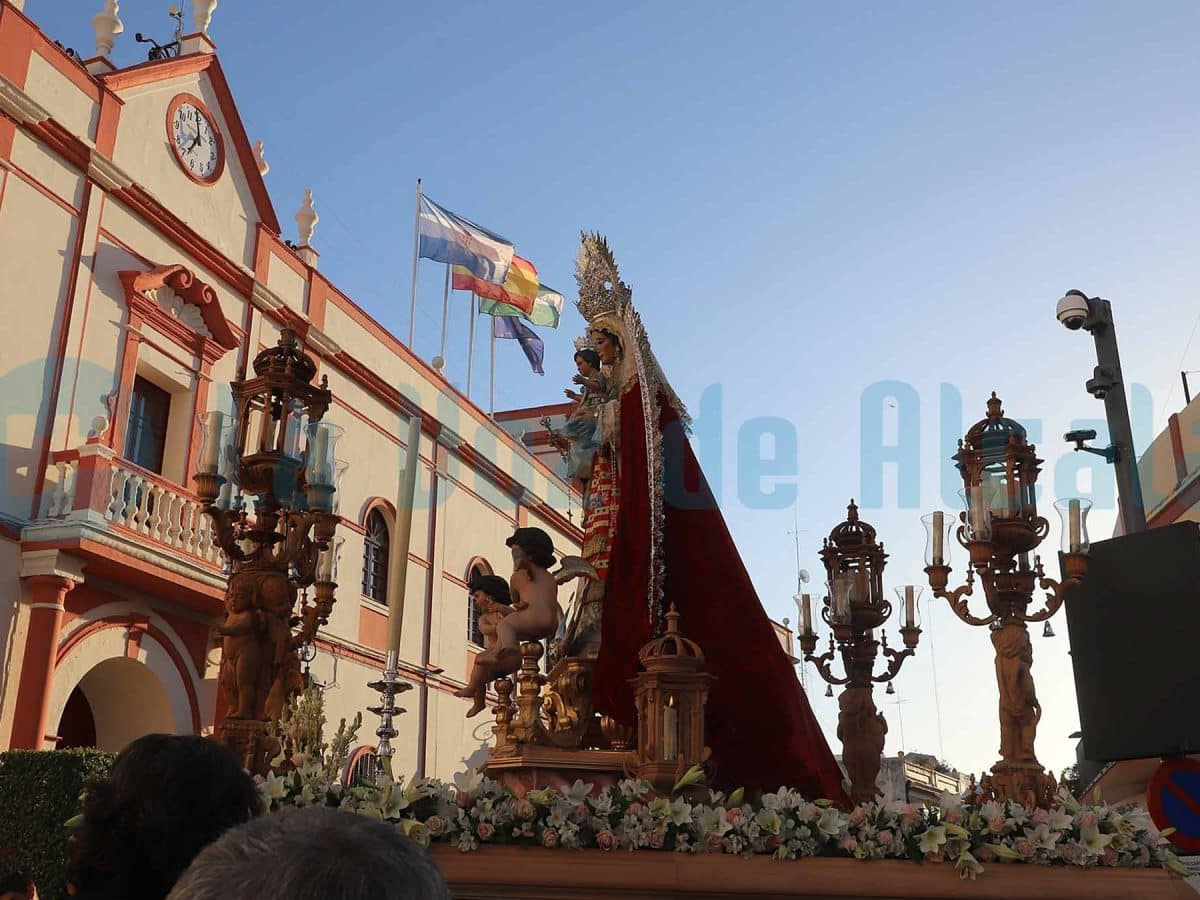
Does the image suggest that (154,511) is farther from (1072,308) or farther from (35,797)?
(1072,308)

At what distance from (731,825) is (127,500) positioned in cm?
922

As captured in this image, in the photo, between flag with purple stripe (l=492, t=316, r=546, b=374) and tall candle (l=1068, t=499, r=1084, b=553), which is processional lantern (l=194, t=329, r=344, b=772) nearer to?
tall candle (l=1068, t=499, r=1084, b=553)

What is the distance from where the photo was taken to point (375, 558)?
1658cm

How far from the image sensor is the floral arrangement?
400 centimetres

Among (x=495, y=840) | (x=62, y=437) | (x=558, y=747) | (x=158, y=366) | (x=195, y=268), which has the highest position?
(x=195, y=268)

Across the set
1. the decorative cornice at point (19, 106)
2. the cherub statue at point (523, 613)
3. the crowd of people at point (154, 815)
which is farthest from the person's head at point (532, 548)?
the decorative cornice at point (19, 106)

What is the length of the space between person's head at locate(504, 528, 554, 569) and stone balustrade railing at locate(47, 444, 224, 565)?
220 inches

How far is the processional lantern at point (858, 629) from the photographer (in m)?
8.24

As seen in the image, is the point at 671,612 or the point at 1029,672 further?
the point at 1029,672

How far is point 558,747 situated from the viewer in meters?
5.21

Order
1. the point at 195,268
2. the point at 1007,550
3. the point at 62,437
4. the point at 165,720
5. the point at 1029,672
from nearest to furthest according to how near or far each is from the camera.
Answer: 1. the point at 1029,672
2. the point at 1007,550
3. the point at 62,437
4. the point at 165,720
5. the point at 195,268

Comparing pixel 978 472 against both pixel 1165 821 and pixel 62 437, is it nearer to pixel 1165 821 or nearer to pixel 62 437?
pixel 1165 821

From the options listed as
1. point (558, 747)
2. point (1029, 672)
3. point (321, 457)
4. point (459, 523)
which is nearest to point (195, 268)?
point (459, 523)

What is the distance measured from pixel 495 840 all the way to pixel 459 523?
14773 mm
